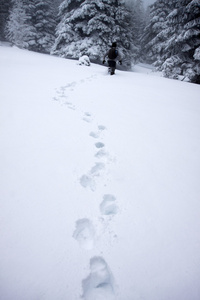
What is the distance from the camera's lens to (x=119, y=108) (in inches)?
142

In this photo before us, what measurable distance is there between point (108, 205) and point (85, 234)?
0.36 meters

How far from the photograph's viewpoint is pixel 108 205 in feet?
5.23

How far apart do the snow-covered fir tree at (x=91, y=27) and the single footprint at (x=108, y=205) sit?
45.6ft

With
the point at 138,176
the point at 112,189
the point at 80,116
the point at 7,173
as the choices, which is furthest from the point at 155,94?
the point at 7,173

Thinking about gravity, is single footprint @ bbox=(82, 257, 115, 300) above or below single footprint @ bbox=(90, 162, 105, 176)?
below

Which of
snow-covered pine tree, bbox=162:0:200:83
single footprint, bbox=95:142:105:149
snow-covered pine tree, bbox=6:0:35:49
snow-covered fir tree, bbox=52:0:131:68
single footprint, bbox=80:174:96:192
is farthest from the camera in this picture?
snow-covered pine tree, bbox=6:0:35:49

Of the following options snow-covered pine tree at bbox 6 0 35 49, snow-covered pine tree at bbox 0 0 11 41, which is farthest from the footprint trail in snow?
snow-covered pine tree at bbox 0 0 11 41

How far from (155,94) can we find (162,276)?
4607 mm

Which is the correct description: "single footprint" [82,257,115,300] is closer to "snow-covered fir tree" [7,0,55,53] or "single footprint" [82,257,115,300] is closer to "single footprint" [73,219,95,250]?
"single footprint" [73,219,95,250]

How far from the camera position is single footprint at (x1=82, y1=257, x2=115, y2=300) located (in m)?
1.06

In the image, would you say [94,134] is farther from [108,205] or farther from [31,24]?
[31,24]

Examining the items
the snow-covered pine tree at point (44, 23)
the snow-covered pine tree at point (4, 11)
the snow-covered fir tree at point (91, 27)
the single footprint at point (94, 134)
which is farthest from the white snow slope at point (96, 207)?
the snow-covered pine tree at point (4, 11)

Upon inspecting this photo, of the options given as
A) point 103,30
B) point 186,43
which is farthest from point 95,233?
point 103,30

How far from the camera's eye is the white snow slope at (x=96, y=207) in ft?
3.64
